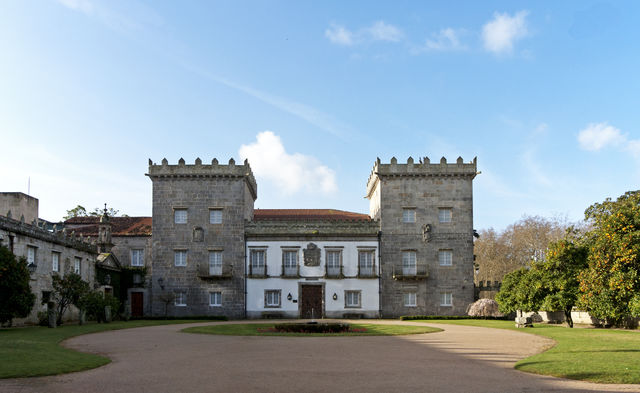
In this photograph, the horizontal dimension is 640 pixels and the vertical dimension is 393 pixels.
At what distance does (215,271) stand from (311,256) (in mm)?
7013

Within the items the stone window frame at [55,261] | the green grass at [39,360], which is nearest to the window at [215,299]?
the stone window frame at [55,261]

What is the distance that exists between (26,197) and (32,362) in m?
28.1

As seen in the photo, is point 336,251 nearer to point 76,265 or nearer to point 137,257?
point 137,257

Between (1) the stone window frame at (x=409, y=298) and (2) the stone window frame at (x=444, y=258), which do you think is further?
(2) the stone window frame at (x=444, y=258)

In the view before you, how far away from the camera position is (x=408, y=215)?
140 feet

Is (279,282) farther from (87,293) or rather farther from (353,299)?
(87,293)

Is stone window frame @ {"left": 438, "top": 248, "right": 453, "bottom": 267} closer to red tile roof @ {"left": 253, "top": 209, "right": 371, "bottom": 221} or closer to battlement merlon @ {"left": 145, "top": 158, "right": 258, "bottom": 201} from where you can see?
red tile roof @ {"left": 253, "top": 209, "right": 371, "bottom": 221}

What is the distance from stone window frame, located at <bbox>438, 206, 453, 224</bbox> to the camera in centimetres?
4266

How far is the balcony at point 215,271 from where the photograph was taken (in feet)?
137

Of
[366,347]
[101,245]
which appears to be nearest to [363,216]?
[101,245]

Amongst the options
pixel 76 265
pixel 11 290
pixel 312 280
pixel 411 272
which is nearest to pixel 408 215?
pixel 411 272

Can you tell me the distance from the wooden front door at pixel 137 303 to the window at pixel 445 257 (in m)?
22.2

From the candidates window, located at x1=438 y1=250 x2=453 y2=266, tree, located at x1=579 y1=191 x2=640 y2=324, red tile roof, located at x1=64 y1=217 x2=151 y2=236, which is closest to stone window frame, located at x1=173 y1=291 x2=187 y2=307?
red tile roof, located at x1=64 y1=217 x2=151 y2=236

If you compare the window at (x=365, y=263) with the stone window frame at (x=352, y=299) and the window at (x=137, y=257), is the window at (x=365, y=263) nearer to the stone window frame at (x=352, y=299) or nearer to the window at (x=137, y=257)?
the stone window frame at (x=352, y=299)
